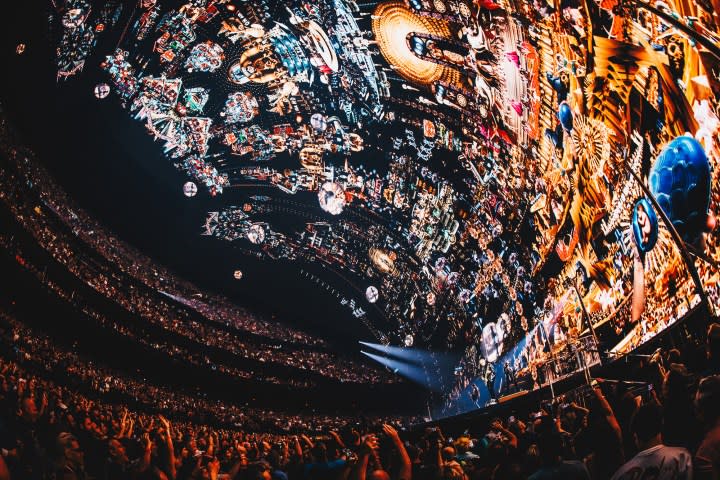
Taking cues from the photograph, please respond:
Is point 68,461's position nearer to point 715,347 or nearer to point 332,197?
point 715,347

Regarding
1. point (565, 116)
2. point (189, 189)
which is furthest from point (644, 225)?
point (189, 189)

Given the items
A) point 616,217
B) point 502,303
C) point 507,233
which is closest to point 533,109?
point 616,217

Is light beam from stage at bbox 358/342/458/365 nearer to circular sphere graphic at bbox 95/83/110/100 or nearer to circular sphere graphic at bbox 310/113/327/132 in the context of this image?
circular sphere graphic at bbox 310/113/327/132

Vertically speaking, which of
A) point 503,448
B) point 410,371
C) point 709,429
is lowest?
point 503,448

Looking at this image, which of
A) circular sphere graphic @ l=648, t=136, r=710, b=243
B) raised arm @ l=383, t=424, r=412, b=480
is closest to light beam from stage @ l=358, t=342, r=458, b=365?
circular sphere graphic @ l=648, t=136, r=710, b=243

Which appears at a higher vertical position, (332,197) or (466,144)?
(466,144)

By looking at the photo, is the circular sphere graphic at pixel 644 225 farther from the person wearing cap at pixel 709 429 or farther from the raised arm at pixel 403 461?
the person wearing cap at pixel 709 429

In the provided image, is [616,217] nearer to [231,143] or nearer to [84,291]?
[231,143]
